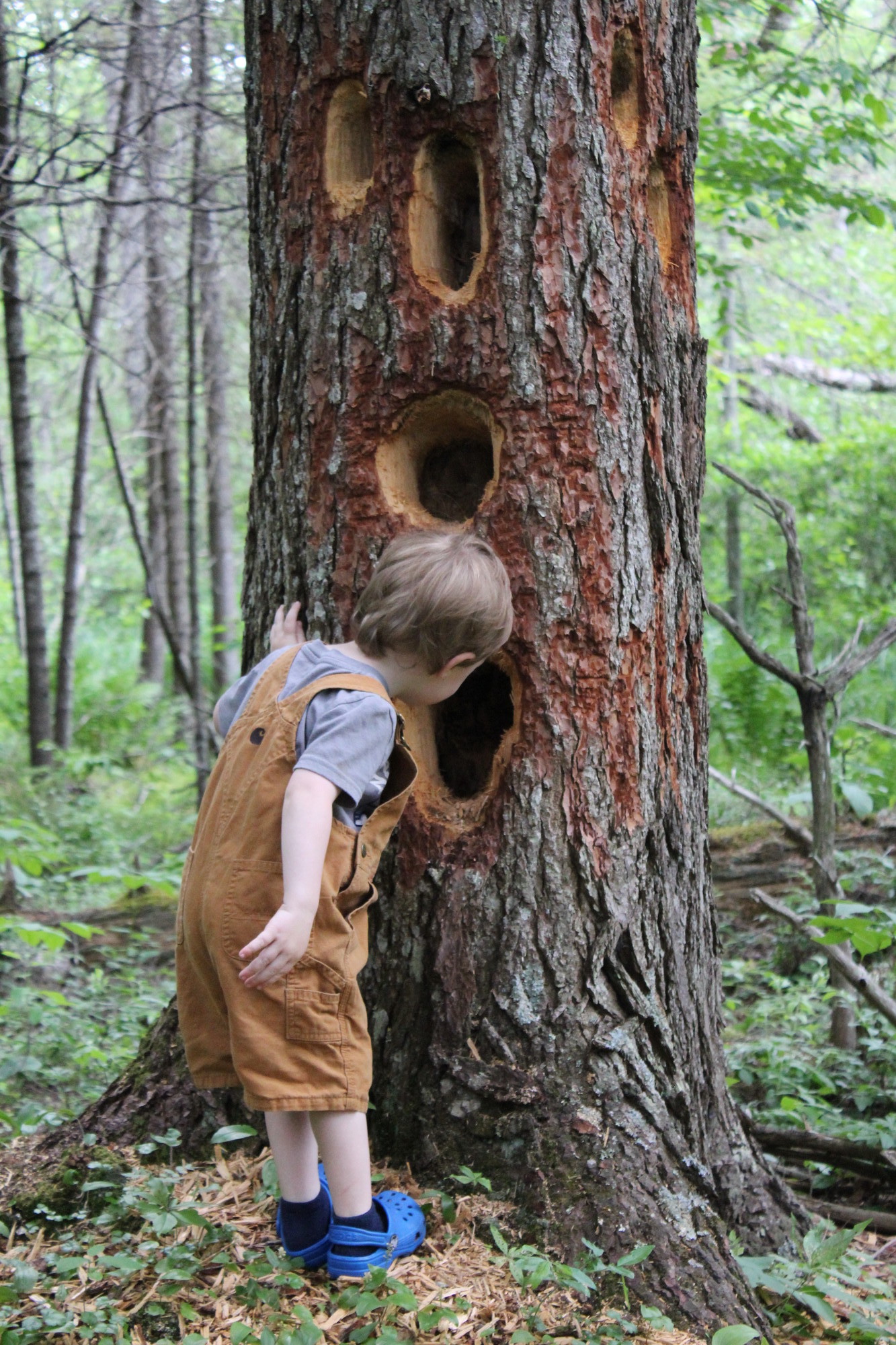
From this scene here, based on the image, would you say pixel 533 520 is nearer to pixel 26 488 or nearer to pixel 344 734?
pixel 344 734

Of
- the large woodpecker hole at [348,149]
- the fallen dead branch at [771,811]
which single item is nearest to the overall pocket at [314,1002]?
the large woodpecker hole at [348,149]

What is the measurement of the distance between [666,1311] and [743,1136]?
721 mm

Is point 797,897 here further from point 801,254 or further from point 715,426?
point 801,254

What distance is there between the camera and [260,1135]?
9.30ft

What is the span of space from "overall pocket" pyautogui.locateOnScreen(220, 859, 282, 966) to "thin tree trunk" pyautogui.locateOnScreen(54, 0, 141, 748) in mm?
4206

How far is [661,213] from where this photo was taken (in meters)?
2.89

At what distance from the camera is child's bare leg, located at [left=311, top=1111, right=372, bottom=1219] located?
2.28 metres

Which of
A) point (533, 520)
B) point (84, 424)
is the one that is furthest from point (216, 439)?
point (533, 520)

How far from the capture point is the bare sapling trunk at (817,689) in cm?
374

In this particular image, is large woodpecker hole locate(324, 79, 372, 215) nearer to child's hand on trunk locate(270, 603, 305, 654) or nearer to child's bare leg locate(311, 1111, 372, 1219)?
child's hand on trunk locate(270, 603, 305, 654)

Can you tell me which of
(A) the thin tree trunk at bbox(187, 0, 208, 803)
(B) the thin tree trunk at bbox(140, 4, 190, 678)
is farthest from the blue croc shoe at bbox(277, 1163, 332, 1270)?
(B) the thin tree trunk at bbox(140, 4, 190, 678)

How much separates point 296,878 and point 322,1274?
3.25 ft

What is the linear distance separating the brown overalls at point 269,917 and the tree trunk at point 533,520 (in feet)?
1.18

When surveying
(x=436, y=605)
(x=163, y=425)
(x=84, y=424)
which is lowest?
(x=436, y=605)
